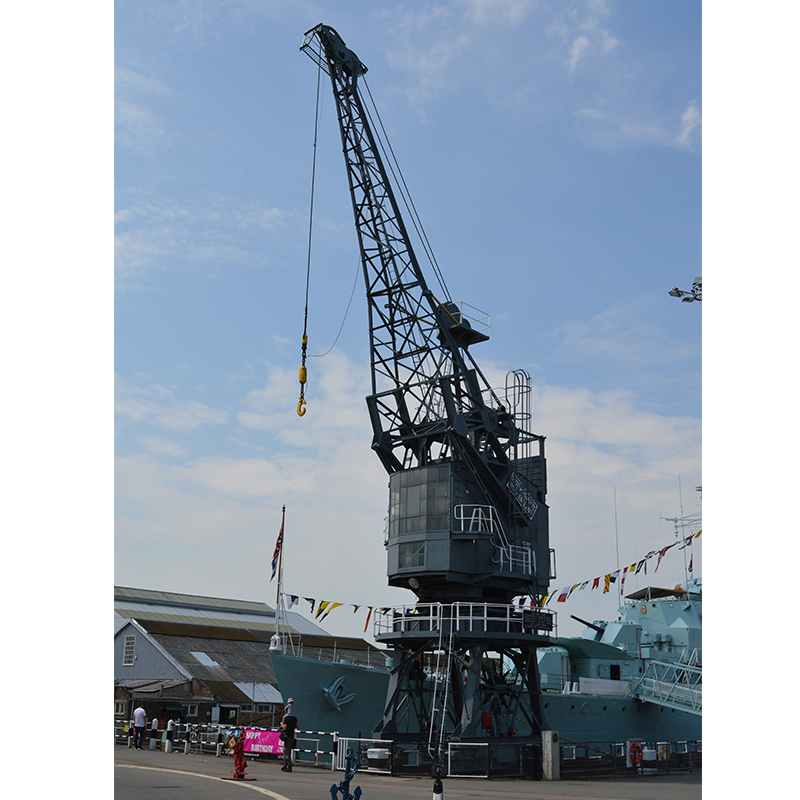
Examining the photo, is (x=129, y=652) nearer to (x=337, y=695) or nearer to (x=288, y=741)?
(x=337, y=695)

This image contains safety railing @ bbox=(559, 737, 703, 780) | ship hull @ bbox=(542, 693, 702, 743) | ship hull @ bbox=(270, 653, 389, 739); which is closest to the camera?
safety railing @ bbox=(559, 737, 703, 780)

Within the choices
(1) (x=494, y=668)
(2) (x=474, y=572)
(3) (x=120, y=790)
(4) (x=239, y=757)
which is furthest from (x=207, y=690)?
(3) (x=120, y=790)

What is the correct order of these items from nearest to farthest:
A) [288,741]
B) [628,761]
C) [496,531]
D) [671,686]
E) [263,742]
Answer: [288,741] < [263,742] < [628,761] < [496,531] < [671,686]

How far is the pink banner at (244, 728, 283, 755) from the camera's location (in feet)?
83.7

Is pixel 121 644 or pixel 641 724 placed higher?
pixel 121 644

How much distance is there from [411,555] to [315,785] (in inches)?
430

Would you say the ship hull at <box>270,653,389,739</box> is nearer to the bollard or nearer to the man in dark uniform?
the man in dark uniform

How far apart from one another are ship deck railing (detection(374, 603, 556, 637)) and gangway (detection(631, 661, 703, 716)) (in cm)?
1050

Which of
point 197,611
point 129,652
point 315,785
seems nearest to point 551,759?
point 315,785

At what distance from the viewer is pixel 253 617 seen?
182 feet

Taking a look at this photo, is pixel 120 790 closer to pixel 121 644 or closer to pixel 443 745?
pixel 443 745

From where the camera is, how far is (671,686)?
38062 millimetres

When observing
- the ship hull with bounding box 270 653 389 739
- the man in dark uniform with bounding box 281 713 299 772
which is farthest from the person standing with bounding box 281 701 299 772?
the ship hull with bounding box 270 653 389 739

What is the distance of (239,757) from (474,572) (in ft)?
38.0
